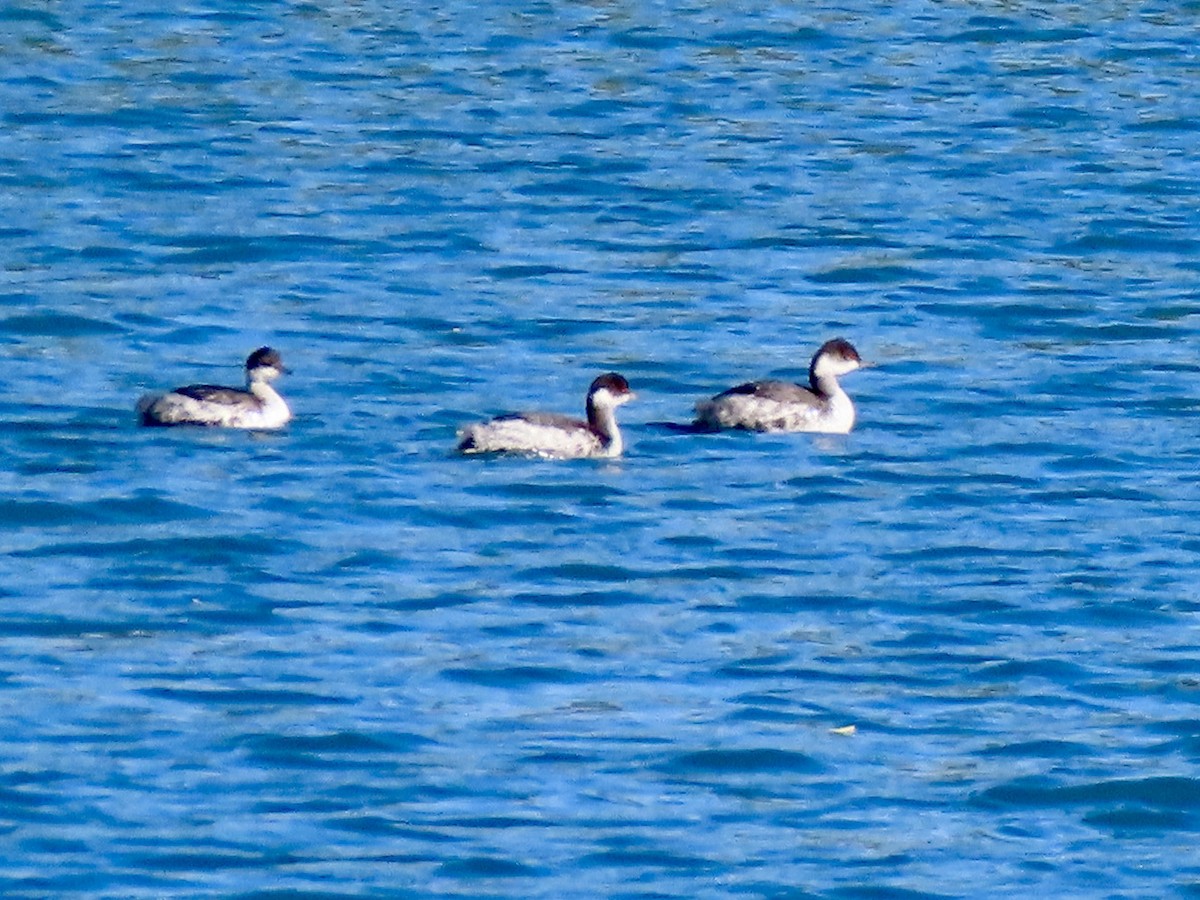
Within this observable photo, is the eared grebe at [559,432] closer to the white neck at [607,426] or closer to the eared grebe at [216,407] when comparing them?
the white neck at [607,426]

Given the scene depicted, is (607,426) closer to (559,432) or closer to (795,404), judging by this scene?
(559,432)

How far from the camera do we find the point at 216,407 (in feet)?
59.5

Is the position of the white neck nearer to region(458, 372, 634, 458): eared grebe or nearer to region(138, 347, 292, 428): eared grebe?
region(458, 372, 634, 458): eared grebe

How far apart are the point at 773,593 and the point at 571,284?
7051mm

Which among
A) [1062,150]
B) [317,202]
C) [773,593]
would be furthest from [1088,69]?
[773,593]

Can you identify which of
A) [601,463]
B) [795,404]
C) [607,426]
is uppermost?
[795,404]

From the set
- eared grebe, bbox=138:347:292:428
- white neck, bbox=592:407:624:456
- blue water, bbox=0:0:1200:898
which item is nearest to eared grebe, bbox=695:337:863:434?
blue water, bbox=0:0:1200:898

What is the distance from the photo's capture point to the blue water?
1233 cm

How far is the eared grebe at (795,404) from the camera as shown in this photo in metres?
18.7

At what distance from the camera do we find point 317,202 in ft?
81.1

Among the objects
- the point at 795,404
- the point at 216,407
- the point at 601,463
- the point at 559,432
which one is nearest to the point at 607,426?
the point at 601,463

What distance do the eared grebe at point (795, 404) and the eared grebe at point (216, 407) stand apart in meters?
2.45

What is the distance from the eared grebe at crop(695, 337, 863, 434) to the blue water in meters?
0.13

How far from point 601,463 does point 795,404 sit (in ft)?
4.49
